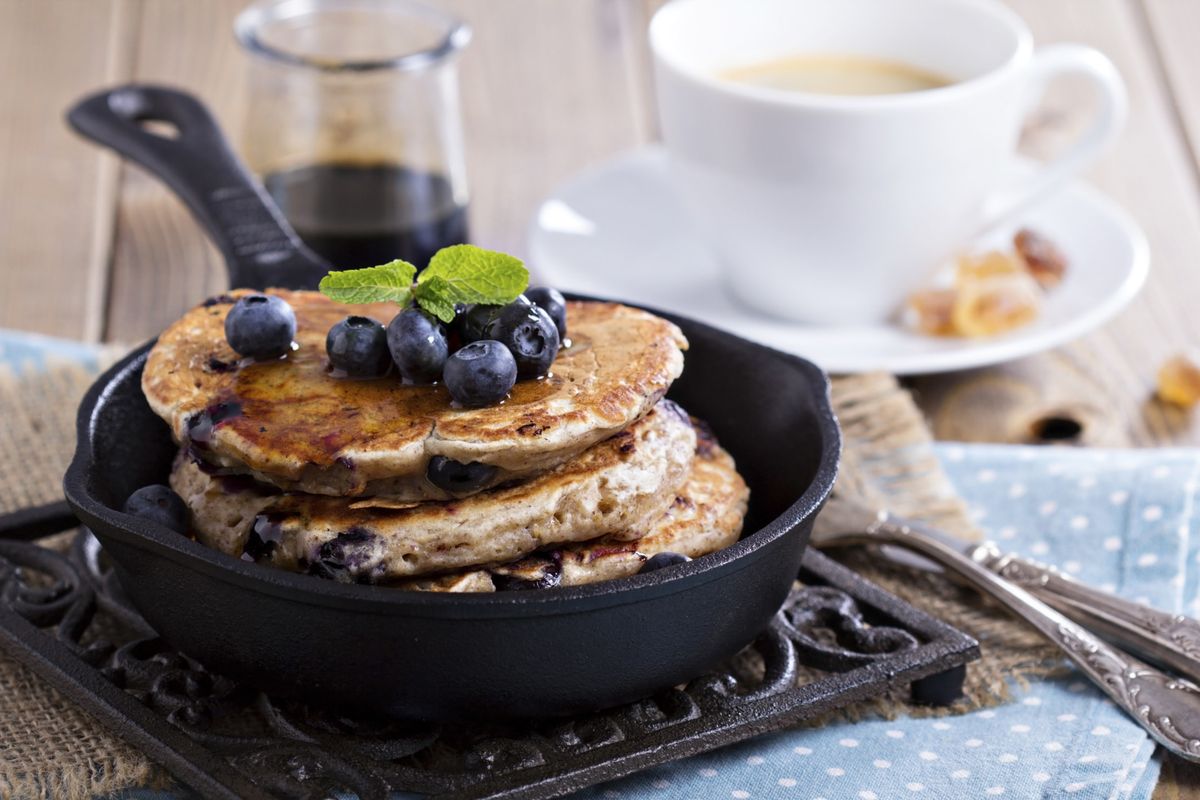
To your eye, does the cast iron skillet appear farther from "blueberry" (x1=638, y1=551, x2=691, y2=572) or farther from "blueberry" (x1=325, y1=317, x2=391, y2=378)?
"blueberry" (x1=325, y1=317, x2=391, y2=378)

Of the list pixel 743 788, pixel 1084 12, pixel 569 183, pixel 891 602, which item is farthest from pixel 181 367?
pixel 1084 12

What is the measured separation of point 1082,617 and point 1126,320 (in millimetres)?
1166

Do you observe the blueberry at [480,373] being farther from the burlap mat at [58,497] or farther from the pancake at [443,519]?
the burlap mat at [58,497]

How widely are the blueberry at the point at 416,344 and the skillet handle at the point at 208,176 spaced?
58 cm

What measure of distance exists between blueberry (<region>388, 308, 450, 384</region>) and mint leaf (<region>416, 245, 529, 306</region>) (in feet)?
0.14

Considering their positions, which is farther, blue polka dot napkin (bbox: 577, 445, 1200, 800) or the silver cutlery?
the silver cutlery

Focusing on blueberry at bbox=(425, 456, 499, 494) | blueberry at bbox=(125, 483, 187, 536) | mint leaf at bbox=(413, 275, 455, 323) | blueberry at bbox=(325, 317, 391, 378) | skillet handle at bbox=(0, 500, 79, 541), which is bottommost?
skillet handle at bbox=(0, 500, 79, 541)

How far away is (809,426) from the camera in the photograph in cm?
171

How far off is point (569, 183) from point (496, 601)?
1879 millimetres

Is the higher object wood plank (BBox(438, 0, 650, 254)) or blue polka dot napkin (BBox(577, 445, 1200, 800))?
wood plank (BBox(438, 0, 650, 254))

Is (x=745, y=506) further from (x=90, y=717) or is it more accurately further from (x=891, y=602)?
(x=90, y=717)

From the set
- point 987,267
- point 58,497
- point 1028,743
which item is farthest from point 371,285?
point 987,267

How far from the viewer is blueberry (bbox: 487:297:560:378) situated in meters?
1.52

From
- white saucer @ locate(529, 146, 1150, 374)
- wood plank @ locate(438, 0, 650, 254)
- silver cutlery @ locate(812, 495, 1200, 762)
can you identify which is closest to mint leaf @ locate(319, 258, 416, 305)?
silver cutlery @ locate(812, 495, 1200, 762)
